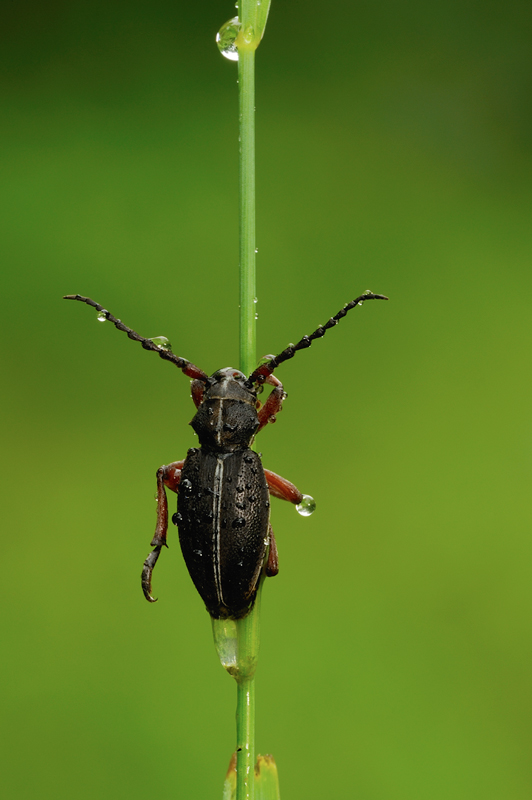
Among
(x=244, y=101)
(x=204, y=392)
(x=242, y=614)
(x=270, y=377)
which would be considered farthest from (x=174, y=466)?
(x=244, y=101)

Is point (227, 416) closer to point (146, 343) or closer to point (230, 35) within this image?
point (146, 343)

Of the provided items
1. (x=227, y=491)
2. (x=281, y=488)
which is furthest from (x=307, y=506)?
(x=227, y=491)

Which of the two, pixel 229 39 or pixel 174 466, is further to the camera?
pixel 174 466

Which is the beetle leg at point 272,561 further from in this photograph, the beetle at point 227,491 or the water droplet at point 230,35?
the water droplet at point 230,35

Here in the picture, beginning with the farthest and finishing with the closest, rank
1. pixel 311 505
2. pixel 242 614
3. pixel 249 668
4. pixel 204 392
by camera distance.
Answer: pixel 204 392
pixel 311 505
pixel 242 614
pixel 249 668

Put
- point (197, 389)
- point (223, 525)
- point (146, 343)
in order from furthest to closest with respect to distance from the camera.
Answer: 1. point (197, 389)
2. point (146, 343)
3. point (223, 525)

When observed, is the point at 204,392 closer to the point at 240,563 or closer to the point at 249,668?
the point at 240,563

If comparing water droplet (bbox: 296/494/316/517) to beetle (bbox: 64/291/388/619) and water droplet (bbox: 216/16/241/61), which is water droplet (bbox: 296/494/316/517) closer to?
beetle (bbox: 64/291/388/619)

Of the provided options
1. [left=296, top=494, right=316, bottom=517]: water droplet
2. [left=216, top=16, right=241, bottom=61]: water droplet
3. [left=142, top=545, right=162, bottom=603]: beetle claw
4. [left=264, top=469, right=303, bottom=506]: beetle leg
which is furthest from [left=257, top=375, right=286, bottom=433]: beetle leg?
[left=216, top=16, right=241, bottom=61]: water droplet
